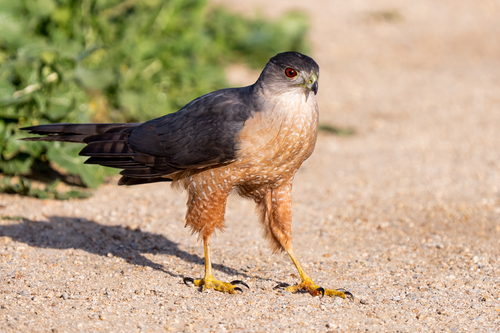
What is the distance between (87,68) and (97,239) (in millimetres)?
3300

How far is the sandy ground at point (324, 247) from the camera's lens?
409 centimetres

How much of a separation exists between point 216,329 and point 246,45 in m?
10.3

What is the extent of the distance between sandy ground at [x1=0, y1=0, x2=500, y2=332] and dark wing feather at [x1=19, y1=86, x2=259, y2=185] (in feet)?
2.88

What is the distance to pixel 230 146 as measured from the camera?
14.4ft

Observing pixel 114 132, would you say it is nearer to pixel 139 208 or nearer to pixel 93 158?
pixel 93 158

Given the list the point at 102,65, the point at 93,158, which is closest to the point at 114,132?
the point at 93,158

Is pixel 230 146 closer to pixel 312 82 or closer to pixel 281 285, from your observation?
pixel 312 82

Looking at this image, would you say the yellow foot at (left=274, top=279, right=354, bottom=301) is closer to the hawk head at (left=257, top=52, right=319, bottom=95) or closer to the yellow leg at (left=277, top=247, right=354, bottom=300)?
the yellow leg at (left=277, top=247, right=354, bottom=300)

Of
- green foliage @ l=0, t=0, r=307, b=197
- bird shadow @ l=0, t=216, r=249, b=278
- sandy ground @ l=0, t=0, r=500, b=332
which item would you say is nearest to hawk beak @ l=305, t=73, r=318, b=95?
sandy ground @ l=0, t=0, r=500, b=332

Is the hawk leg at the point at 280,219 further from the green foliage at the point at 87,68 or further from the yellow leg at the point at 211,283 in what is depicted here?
the green foliage at the point at 87,68

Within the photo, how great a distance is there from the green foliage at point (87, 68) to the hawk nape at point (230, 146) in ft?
5.54

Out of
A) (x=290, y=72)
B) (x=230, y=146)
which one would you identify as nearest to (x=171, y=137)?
(x=230, y=146)

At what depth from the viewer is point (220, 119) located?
4543mm

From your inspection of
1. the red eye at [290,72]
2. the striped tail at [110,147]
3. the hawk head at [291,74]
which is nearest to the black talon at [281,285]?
the striped tail at [110,147]
